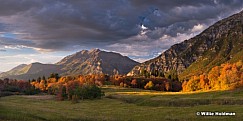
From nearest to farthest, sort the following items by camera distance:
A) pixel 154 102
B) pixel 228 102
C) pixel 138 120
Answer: pixel 138 120 → pixel 228 102 → pixel 154 102

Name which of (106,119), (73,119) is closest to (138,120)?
(106,119)

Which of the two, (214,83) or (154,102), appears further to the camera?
(214,83)

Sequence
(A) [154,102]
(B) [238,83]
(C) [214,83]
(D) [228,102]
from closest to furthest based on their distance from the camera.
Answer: (D) [228,102], (A) [154,102], (B) [238,83], (C) [214,83]

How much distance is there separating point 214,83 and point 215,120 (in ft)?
507

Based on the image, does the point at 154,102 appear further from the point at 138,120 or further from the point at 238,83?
the point at 238,83

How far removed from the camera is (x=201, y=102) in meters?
82.9

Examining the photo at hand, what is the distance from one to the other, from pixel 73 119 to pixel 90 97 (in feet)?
283

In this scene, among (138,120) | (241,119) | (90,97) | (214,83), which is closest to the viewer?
(241,119)

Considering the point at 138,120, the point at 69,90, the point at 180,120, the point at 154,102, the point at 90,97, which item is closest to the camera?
the point at 180,120

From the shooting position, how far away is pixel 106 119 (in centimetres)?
5106

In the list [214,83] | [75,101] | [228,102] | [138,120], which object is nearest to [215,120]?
[138,120]

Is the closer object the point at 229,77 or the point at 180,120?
the point at 180,120

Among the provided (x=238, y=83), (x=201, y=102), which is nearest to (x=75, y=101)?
(x=201, y=102)

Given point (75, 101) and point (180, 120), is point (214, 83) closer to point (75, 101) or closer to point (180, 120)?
point (75, 101)
